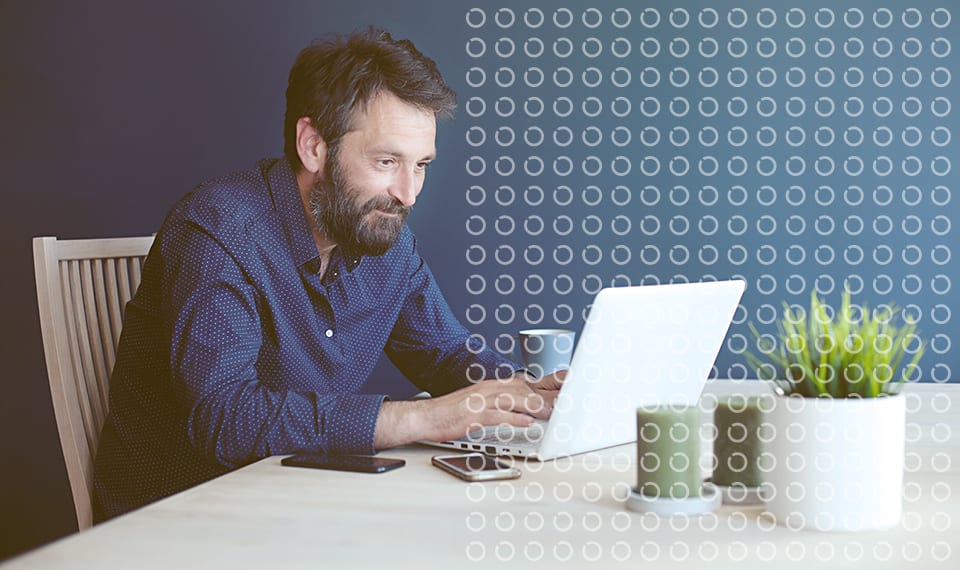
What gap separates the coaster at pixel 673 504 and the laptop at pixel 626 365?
0.18 metres

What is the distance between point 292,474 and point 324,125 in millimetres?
812

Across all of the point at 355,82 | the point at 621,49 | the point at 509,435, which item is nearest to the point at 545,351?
the point at 509,435

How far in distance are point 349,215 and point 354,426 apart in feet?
1.71

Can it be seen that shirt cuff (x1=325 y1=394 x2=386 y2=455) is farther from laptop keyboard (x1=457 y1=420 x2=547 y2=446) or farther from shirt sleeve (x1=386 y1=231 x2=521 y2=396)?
shirt sleeve (x1=386 y1=231 x2=521 y2=396)

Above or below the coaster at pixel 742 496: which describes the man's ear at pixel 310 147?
above

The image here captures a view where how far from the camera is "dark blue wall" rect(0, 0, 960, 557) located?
229 centimetres

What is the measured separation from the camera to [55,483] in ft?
8.95

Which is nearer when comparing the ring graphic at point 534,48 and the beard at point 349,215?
the beard at point 349,215

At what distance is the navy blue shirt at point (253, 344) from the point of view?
1.46 meters

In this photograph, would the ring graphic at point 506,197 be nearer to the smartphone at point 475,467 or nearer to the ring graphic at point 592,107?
the ring graphic at point 592,107

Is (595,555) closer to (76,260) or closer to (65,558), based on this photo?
(65,558)

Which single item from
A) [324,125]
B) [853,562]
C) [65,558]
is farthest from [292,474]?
[324,125]
